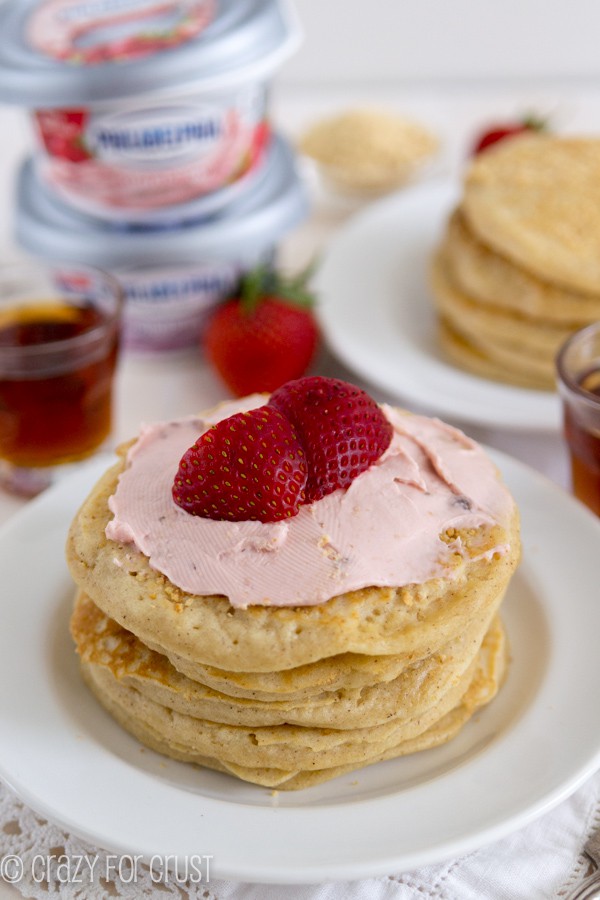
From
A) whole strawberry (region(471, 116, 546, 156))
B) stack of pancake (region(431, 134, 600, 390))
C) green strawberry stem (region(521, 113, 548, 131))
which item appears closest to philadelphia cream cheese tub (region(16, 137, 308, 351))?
stack of pancake (region(431, 134, 600, 390))

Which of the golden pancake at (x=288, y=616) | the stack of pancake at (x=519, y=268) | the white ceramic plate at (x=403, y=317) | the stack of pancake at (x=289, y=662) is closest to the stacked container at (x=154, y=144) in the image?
the white ceramic plate at (x=403, y=317)

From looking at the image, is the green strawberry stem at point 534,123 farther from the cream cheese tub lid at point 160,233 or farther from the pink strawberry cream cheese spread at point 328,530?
the pink strawberry cream cheese spread at point 328,530

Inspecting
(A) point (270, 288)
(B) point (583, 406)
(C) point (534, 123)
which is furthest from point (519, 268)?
(C) point (534, 123)

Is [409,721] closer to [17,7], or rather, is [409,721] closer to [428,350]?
[428,350]

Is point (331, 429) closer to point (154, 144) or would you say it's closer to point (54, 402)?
point (54, 402)

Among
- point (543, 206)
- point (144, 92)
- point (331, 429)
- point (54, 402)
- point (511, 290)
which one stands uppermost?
point (144, 92)

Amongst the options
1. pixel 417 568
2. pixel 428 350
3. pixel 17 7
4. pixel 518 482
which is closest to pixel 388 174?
pixel 428 350
